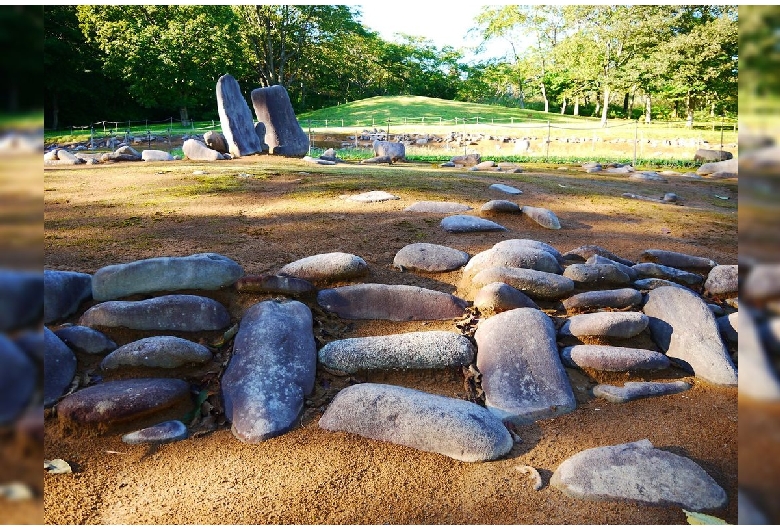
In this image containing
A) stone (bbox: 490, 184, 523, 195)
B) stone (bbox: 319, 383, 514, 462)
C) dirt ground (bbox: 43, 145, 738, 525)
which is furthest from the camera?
stone (bbox: 490, 184, 523, 195)

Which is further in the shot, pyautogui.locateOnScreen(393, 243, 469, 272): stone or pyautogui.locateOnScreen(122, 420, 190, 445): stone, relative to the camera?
pyautogui.locateOnScreen(393, 243, 469, 272): stone

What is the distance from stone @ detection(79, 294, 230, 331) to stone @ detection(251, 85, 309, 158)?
10.8 metres

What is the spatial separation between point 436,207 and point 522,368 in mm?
3361

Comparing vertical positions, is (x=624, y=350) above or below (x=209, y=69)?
below

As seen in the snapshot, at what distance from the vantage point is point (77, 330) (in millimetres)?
3359

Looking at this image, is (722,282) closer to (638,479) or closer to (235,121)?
(638,479)

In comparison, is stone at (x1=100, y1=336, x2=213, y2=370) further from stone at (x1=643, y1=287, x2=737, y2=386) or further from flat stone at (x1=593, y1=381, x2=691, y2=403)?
stone at (x1=643, y1=287, x2=737, y2=386)

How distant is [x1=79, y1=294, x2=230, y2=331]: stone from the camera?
353cm

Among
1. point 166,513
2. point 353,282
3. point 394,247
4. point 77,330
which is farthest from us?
point 394,247

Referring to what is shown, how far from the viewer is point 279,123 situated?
14188mm

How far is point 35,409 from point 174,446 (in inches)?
90.4

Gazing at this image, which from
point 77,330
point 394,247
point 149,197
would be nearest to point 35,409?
point 77,330

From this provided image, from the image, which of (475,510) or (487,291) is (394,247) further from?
(475,510)

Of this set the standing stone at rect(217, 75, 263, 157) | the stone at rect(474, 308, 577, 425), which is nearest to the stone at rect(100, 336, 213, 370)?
the stone at rect(474, 308, 577, 425)
